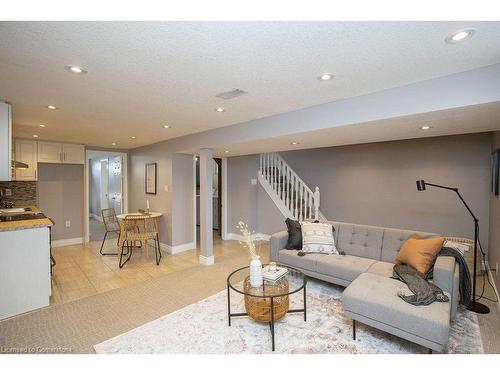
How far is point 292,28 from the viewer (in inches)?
53.5

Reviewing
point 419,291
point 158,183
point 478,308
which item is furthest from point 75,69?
point 478,308

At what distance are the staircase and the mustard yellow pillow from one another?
246cm

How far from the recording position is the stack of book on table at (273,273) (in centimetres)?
237

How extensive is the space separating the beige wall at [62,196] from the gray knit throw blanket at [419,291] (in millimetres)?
6220

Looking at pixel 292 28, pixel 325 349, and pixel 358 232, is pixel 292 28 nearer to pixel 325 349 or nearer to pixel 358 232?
pixel 325 349

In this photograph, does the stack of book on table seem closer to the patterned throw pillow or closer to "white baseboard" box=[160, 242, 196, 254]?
the patterned throw pillow

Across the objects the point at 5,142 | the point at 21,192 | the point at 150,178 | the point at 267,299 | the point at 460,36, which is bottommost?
the point at 267,299

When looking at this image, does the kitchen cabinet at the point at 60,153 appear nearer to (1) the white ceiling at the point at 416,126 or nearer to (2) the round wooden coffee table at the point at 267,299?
(1) the white ceiling at the point at 416,126

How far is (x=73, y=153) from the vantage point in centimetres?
522

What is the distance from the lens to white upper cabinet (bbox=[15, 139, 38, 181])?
15.0 ft

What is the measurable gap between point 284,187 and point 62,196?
195 inches

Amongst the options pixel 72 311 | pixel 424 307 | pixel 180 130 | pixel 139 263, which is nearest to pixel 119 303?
pixel 72 311

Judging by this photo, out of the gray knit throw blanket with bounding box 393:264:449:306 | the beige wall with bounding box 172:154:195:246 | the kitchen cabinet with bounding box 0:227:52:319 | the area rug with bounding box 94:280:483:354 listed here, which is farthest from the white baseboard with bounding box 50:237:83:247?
the gray knit throw blanket with bounding box 393:264:449:306

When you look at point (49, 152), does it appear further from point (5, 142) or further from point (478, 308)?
point (478, 308)
